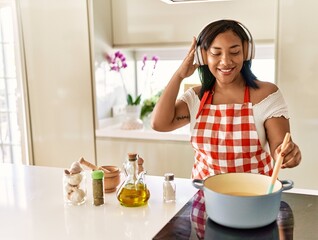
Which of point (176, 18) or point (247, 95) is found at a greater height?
point (176, 18)

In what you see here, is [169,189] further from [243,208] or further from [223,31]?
[223,31]

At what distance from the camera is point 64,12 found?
2.63 meters

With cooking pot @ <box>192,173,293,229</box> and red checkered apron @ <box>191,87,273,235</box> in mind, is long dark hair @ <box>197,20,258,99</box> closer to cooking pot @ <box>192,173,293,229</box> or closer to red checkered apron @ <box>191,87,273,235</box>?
red checkered apron @ <box>191,87,273,235</box>

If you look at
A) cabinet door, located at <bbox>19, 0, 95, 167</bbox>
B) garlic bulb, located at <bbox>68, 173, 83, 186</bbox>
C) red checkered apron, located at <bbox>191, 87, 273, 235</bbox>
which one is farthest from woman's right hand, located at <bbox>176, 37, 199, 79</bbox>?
cabinet door, located at <bbox>19, 0, 95, 167</bbox>

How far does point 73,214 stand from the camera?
111cm

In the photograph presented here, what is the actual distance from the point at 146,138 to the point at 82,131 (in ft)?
1.61

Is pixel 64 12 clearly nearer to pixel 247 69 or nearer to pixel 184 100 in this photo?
pixel 184 100

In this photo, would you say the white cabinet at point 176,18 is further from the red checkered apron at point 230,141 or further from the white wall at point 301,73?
the red checkered apron at point 230,141

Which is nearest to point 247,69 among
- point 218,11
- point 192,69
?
point 192,69

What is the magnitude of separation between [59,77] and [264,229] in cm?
213

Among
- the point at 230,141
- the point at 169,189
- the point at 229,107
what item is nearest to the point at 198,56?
the point at 229,107

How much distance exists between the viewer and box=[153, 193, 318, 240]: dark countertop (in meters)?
0.87

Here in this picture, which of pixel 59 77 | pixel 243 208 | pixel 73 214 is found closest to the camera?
pixel 243 208

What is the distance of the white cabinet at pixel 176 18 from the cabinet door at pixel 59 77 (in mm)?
281
